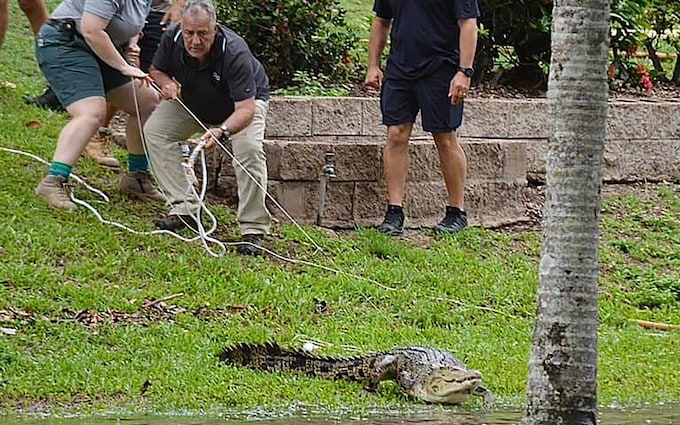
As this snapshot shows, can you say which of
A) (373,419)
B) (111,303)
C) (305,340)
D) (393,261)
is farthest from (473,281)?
(373,419)

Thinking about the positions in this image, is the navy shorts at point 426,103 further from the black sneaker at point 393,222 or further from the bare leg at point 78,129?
the bare leg at point 78,129

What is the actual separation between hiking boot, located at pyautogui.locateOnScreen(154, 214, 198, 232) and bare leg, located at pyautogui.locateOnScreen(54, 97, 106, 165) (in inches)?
28.3

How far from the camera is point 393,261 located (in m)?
9.39

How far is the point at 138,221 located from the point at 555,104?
4987mm

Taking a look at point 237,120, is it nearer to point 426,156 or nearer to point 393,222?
point 393,222

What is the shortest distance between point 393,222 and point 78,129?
238cm

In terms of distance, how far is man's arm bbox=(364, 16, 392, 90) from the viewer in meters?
10.3

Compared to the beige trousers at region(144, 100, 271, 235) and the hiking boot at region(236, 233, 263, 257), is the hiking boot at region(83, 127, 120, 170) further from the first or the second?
the hiking boot at region(236, 233, 263, 257)

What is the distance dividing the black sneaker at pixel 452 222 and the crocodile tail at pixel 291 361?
342 centimetres

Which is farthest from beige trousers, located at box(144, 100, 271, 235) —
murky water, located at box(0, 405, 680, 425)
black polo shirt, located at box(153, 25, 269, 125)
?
murky water, located at box(0, 405, 680, 425)

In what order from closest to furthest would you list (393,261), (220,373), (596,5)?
(596,5) < (220,373) < (393,261)

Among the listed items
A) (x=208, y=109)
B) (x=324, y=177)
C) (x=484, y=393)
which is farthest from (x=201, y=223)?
(x=484, y=393)

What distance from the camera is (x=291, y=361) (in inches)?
271

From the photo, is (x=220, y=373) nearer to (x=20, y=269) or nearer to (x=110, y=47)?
(x=20, y=269)
